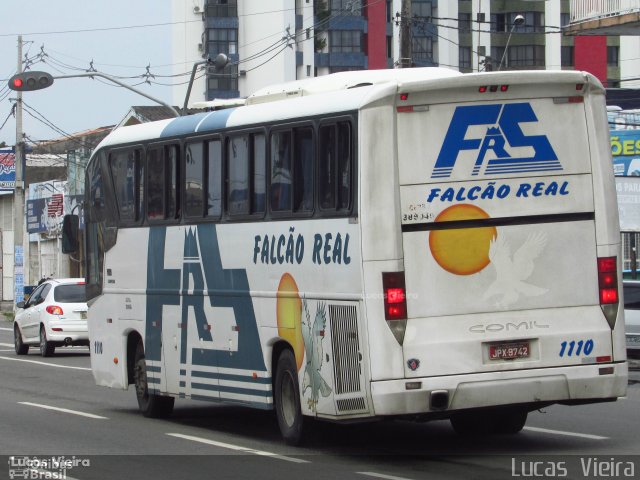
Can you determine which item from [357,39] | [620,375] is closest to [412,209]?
[620,375]

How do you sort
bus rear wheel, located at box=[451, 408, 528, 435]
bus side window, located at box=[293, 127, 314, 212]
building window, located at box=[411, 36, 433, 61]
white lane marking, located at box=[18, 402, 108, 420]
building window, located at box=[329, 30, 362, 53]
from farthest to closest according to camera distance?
building window, located at box=[411, 36, 433, 61]
building window, located at box=[329, 30, 362, 53]
white lane marking, located at box=[18, 402, 108, 420]
bus rear wheel, located at box=[451, 408, 528, 435]
bus side window, located at box=[293, 127, 314, 212]

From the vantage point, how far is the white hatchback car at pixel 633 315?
25078mm

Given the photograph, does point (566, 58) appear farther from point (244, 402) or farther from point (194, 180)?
point (244, 402)

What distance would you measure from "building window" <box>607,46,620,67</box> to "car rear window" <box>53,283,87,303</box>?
65.1 meters

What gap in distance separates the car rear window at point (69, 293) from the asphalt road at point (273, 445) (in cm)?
1124

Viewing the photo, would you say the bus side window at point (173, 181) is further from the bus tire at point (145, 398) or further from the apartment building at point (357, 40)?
the apartment building at point (357, 40)

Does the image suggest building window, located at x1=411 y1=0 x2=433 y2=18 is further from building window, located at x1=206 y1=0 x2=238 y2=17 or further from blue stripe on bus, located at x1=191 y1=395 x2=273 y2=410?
blue stripe on bus, located at x1=191 y1=395 x2=273 y2=410

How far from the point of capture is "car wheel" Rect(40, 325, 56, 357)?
2984cm

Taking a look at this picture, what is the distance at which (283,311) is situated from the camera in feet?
45.1

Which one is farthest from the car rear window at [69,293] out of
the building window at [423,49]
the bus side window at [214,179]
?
the building window at [423,49]

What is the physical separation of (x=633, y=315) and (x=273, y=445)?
12409mm

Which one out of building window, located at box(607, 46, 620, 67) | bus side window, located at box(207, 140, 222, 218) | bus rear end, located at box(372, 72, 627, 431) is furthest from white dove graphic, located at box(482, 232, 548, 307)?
building window, located at box(607, 46, 620, 67)

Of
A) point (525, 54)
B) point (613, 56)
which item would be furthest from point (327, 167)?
point (525, 54)

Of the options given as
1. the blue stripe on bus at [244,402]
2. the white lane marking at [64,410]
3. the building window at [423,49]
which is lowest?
the white lane marking at [64,410]
